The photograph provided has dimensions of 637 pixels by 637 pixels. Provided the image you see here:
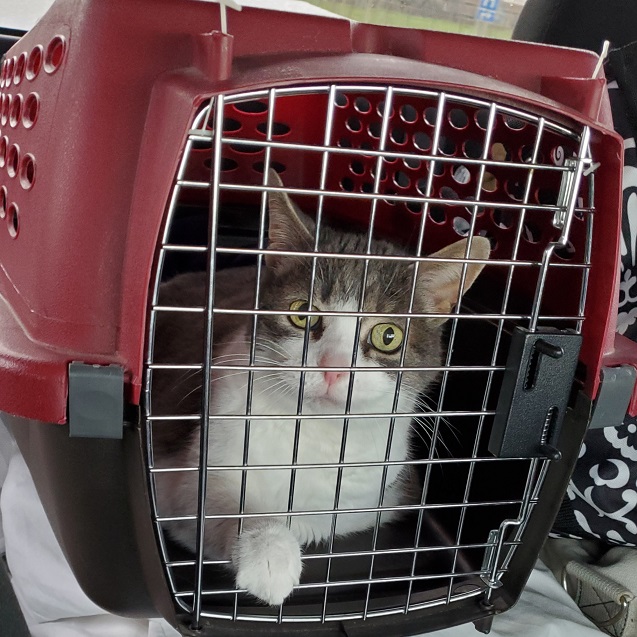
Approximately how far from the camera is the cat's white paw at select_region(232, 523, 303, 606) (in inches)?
31.9

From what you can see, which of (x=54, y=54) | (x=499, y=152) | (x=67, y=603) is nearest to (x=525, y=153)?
(x=499, y=152)

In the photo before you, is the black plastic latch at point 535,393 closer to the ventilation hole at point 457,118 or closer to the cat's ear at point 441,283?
the cat's ear at point 441,283

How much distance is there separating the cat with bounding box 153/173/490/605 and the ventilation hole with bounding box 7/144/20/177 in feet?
1.09

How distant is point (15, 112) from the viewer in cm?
89

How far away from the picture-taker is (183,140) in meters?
0.60

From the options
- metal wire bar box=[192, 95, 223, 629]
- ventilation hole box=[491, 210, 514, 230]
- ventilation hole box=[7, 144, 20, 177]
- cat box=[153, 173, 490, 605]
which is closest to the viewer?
metal wire bar box=[192, 95, 223, 629]

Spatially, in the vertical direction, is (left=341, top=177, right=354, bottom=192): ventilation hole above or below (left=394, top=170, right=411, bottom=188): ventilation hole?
below

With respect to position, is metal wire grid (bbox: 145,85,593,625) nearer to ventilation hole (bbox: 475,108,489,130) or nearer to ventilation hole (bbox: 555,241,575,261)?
ventilation hole (bbox: 555,241,575,261)

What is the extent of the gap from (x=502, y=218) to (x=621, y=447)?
0.45 meters

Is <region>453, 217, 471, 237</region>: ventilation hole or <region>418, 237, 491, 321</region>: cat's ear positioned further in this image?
<region>453, 217, 471, 237</region>: ventilation hole

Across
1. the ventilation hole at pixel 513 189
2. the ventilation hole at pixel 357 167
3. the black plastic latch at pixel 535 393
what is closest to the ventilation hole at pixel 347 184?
the ventilation hole at pixel 357 167

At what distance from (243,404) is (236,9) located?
0.56 m

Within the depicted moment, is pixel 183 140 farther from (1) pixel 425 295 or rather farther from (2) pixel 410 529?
(2) pixel 410 529

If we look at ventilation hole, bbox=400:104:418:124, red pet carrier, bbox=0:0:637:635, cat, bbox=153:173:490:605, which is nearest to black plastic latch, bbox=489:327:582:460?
red pet carrier, bbox=0:0:637:635
